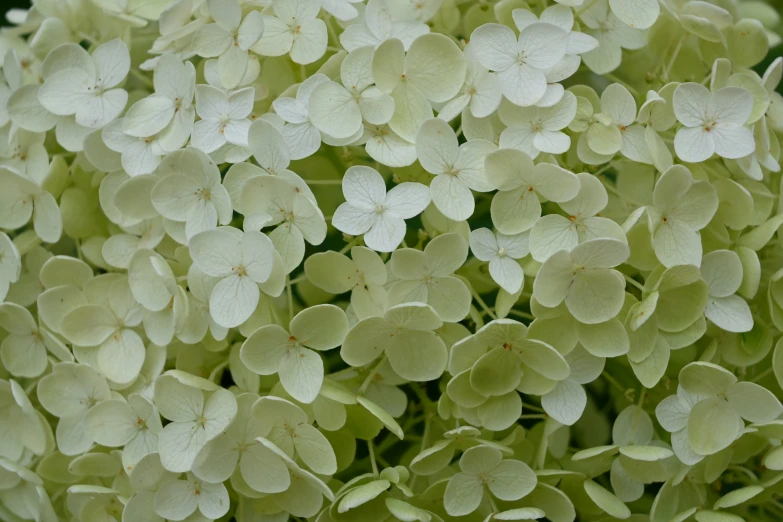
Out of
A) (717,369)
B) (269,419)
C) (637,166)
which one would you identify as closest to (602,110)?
(637,166)

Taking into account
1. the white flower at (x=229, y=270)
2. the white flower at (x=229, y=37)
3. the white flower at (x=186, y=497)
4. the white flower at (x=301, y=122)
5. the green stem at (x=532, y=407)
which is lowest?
the white flower at (x=186, y=497)

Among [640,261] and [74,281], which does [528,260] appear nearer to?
[640,261]

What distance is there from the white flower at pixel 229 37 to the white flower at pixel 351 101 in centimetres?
6

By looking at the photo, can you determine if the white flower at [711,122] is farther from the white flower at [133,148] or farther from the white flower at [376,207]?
the white flower at [133,148]

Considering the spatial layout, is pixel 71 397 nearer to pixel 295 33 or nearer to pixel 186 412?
pixel 186 412

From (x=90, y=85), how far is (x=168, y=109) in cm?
8

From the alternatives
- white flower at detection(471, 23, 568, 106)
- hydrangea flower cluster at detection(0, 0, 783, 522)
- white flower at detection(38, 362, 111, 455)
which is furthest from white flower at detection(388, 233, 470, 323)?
white flower at detection(38, 362, 111, 455)

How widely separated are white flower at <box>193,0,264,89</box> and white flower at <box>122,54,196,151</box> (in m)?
0.02

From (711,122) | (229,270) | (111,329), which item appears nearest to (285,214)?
(229,270)

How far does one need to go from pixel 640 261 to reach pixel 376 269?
0.17 metres

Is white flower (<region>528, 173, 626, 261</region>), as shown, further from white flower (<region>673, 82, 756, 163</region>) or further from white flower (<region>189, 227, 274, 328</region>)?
white flower (<region>189, 227, 274, 328</region>)

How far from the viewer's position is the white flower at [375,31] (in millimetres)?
559

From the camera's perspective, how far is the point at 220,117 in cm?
55

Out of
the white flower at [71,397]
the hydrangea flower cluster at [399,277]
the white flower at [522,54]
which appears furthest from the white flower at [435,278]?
the white flower at [71,397]
